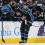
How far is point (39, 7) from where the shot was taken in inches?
66.2

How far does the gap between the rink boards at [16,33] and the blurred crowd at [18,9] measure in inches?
6.0

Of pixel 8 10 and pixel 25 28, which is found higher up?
pixel 8 10

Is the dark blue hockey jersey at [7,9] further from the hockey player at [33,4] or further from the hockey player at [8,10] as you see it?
the hockey player at [33,4]

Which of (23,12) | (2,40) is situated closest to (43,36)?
(23,12)

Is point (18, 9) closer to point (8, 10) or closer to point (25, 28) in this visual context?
point (8, 10)

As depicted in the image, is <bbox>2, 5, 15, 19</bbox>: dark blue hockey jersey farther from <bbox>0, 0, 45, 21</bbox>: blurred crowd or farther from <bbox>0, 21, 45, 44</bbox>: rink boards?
<bbox>0, 21, 45, 44</bbox>: rink boards

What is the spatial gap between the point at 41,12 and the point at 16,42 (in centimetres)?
101

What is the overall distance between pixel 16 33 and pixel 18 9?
2.02 ft

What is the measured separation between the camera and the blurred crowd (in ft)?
5.31

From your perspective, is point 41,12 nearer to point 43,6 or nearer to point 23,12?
point 43,6

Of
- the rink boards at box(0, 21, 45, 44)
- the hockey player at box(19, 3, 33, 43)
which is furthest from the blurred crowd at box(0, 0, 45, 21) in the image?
the rink boards at box(0, 21, 45, 44)

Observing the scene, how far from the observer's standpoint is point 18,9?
65.1 inches

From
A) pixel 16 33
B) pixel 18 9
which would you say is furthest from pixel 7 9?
pixel 16 33

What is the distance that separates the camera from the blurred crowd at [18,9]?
162 cm
